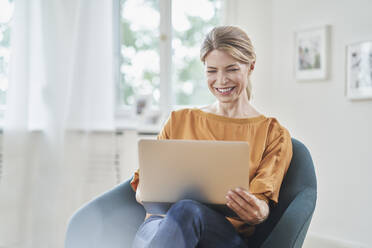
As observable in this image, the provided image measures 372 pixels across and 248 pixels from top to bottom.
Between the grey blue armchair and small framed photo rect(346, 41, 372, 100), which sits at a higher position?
small framed photo rect(346, 41, 372, 100)

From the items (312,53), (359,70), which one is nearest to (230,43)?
(359,70)

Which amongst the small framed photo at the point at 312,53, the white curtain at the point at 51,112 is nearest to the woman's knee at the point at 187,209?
the white curtain at the point at 51,112

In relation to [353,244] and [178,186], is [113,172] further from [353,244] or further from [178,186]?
[353,244]

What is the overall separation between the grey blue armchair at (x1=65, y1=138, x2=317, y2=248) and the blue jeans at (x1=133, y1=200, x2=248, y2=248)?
120 mm

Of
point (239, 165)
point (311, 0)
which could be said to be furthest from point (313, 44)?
point (239, 165)

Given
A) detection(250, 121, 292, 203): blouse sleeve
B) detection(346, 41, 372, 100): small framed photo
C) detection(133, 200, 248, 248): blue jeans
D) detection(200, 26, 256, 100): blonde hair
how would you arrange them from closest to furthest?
detection(133, 200, 248, 248): blue jeans, detection(250, 121, 292, 203): blouse sleeve, detection(200, 26, 256, 100): blonde hair, detection(346, 41, 372, 100): small framed photo

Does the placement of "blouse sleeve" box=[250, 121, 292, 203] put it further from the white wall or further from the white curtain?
→ the white wall

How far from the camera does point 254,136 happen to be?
142cm

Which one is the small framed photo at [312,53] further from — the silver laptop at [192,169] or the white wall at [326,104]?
the silver laptop at [192,169]

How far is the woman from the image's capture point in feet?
3.73

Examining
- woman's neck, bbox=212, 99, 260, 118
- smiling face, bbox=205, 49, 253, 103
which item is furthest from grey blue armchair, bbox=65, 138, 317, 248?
smiling face, bbox=205, 49, 253, 103

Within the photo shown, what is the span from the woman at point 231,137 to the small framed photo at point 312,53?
4.72ft

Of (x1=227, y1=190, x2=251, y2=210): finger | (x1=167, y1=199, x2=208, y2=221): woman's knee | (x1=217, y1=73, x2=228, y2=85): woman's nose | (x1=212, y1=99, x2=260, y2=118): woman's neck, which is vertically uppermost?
(x1=217, y1=73, x2=228, y2=85): woman's nose

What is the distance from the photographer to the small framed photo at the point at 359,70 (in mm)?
2496
